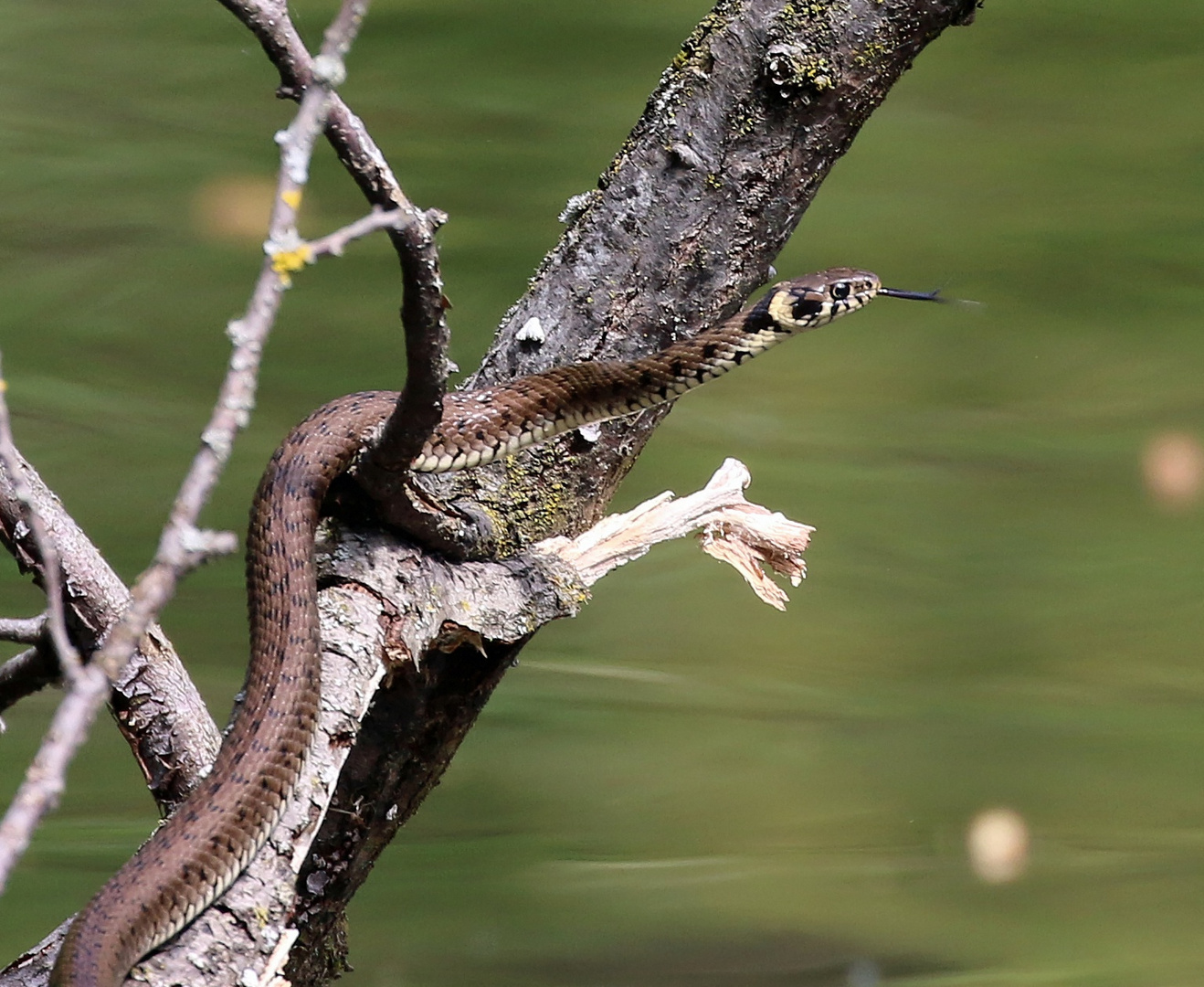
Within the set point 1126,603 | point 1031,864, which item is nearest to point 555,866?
→ point 1031,864

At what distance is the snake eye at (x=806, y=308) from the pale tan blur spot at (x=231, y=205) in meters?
3.33

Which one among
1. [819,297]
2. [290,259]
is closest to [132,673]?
[290,259]

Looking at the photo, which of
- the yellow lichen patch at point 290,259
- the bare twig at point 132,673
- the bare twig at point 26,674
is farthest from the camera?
the bare twig at point 132,673

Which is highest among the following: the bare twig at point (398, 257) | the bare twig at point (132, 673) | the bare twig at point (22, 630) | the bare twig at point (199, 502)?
the bare twig at point (398, 257)

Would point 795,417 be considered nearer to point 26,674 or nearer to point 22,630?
point 26,674

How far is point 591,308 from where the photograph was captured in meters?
2.39

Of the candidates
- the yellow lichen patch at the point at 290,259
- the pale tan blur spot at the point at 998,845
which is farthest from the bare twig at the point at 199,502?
the pale tan blur spot at the point at 998,845

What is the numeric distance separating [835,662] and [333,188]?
2778 millimetres

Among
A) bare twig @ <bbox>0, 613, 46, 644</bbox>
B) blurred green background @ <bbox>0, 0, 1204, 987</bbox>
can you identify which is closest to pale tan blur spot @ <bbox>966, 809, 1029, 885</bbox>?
blurred green background @ <bbox>0, 0, 1204, 987</bbox>

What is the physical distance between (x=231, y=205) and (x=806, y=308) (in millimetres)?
3457

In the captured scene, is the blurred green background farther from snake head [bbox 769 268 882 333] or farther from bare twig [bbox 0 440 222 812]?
bare twig [bbox 0 440 222 812]

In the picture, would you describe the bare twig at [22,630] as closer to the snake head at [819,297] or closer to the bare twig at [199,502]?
the bare twig at [199,502]

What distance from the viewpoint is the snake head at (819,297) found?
2.73 meters

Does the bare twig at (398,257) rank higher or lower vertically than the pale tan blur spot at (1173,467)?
lower
